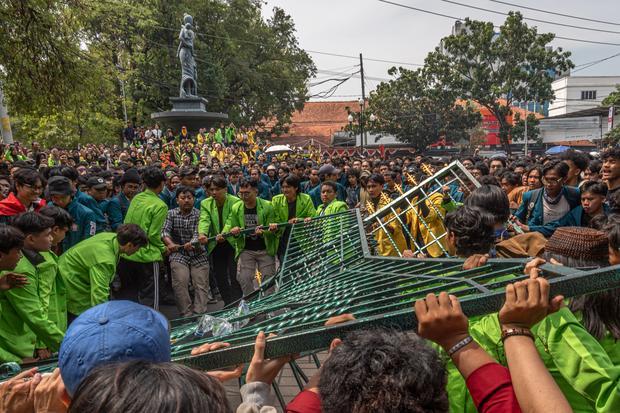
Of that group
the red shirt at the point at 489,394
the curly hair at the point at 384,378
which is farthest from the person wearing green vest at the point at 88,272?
the curly hair at the point at 384,378

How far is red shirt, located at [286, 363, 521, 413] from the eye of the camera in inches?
49.0

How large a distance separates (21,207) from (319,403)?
425 centimetres

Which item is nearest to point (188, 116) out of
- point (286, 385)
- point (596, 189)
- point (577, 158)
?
point (577, 158)

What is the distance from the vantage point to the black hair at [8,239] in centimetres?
279

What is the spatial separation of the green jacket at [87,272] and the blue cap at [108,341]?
252cm

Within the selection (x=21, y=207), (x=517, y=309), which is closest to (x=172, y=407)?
(x=517, y=309)

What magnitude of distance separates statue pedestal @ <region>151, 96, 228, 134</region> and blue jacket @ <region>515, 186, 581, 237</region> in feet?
50.7

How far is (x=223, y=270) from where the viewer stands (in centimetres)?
587

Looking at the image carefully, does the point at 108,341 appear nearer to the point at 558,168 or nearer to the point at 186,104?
the point at 558,168

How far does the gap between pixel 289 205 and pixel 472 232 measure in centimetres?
397

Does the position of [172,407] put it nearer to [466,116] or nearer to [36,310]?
[36,310]

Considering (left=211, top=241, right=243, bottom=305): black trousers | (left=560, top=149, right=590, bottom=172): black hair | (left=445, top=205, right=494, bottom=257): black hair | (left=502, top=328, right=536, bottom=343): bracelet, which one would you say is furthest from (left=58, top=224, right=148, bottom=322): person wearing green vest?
(left=560, top=149, right=590, bottom=172): black hair

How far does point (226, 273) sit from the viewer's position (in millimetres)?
5867

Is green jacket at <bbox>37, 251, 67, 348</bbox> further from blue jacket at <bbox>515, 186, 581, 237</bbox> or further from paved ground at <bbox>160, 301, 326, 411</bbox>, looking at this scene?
blue jacket at <bbox>515, 186, 581, 237</bbox>
